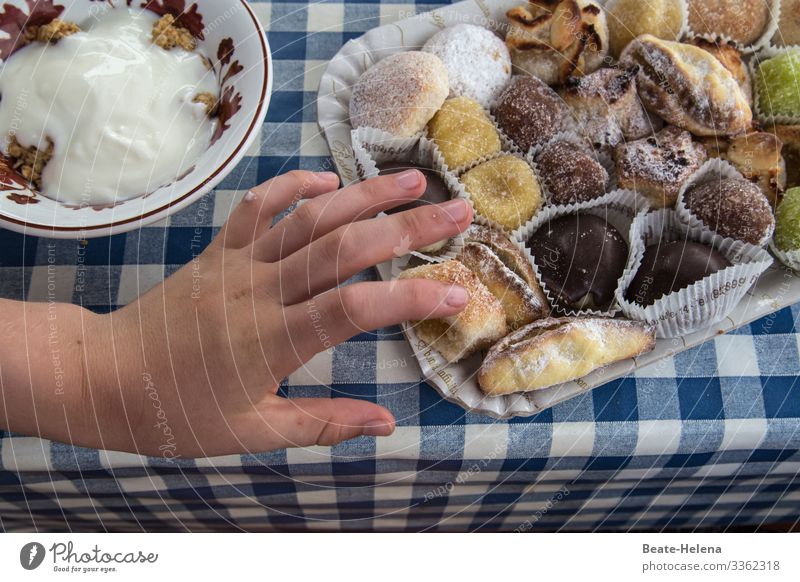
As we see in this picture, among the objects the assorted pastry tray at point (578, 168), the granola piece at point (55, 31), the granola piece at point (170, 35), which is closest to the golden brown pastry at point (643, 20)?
the assorted pastry tray at point (578, 168)

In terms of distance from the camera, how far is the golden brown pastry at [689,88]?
0.79 meters

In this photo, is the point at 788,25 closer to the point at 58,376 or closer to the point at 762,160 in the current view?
the point at 762,160

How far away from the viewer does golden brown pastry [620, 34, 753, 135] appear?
31.0 inches

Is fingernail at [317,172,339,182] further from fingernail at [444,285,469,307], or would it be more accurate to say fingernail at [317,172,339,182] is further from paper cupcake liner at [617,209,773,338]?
paper cupcake liner at [617,209,773,338]

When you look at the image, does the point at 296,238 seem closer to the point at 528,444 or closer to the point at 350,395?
the point at 350,395

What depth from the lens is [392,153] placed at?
2.74ft

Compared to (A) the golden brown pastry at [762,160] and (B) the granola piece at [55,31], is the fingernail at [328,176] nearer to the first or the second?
(B) the granola piece at [55,31]

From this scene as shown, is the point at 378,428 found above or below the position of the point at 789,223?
below

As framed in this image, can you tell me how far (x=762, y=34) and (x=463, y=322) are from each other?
0.62 meters

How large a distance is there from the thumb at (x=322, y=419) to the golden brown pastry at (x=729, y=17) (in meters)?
0.70

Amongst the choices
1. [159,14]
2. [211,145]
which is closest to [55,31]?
[159,14]

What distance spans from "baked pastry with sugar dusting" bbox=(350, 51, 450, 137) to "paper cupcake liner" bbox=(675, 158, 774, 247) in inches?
13.1

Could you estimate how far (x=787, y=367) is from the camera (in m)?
0.76

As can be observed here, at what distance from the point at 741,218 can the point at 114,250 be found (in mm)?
793
